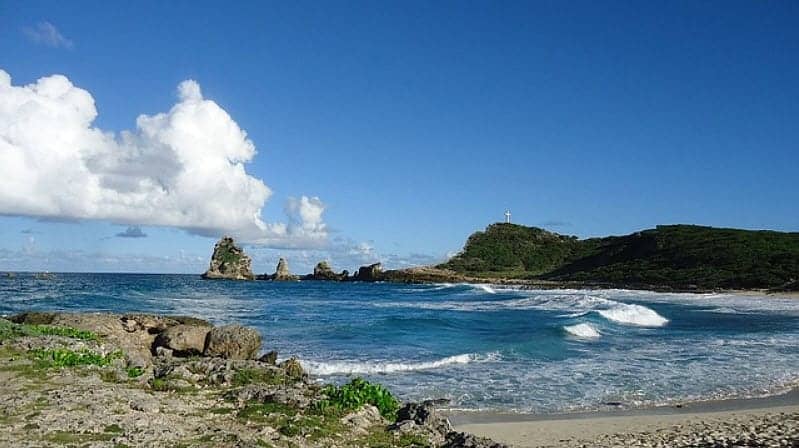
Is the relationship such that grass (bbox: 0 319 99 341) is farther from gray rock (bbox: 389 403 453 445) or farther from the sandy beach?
the sandy beach

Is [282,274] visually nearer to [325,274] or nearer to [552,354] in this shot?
[325,274]

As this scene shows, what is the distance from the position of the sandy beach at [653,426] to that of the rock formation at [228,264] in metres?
147

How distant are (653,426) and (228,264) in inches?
5979

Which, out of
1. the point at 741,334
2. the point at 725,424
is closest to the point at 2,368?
the point at 725,424

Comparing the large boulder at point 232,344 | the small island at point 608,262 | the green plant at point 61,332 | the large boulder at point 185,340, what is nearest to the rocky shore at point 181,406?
the green plant at point 61,332

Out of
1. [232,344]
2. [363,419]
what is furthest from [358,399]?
[232,344]

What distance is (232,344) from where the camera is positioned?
1828cm

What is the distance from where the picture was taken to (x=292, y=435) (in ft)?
28.5

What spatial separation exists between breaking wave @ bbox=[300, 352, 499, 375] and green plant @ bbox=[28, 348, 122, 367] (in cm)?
831

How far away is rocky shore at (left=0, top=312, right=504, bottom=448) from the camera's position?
8344 millimetres

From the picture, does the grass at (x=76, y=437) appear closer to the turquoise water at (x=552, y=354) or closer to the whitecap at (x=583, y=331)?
the turquoise water at (x=552, y=354)

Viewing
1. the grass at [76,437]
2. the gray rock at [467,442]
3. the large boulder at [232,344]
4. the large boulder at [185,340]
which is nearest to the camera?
the grass at [76,437]

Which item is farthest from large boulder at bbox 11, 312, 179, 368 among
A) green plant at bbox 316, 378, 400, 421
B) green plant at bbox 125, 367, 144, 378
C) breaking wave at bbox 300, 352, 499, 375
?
green plant at bbox 316, 378, 400, 421

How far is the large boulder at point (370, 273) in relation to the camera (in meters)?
149
